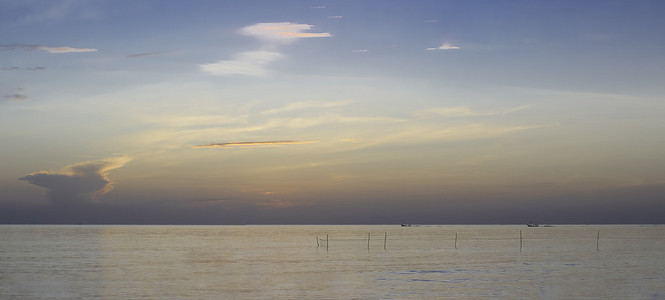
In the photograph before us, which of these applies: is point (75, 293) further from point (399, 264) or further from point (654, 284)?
point (654, 284)

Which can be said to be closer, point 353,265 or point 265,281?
point 265,281

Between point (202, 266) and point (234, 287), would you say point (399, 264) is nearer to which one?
point (202, 266)

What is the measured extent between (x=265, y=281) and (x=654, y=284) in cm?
4704

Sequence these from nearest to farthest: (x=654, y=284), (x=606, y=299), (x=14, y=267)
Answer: (x=606, y=299)
(x=654, y=284)
(x=14, y=267)

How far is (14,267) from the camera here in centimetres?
10269

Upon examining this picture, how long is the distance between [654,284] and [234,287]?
164 feet

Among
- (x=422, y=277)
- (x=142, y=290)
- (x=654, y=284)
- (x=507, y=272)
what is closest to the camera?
(x=142, y=290)

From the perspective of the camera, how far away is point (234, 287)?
244 feet

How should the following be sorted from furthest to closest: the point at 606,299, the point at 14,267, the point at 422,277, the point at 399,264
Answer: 1. the point at 399,264
2. the point at 14,267
3. the point at 422,277
4. the point at 606,299

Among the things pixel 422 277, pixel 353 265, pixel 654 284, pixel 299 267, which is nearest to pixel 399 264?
pixel 353 265

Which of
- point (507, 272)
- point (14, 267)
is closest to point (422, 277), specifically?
point (507, 272)

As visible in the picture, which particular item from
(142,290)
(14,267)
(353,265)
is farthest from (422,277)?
(14,267)

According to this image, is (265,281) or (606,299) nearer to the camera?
(606,299)

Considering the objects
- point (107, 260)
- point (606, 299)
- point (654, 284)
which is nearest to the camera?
point (606, 299)
